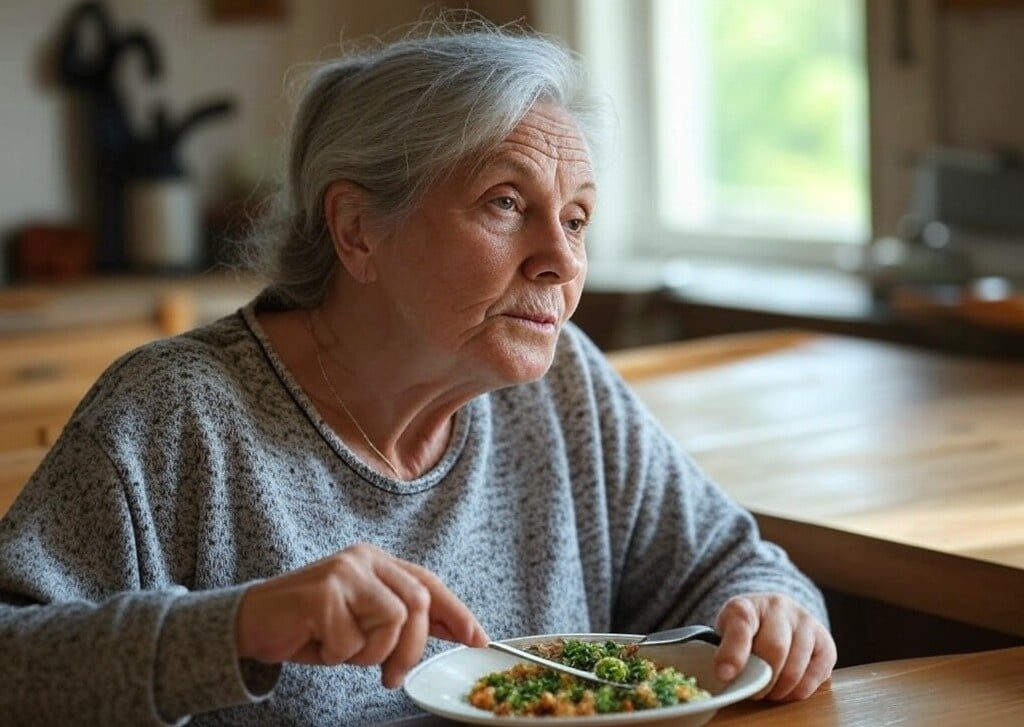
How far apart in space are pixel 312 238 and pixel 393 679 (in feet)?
1.76

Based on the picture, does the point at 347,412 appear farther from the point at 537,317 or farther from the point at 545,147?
the point at 545,147

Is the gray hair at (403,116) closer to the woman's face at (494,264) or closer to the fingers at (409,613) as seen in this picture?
the woman's face at (494,264)

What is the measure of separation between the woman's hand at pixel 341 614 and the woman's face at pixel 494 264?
0.34m

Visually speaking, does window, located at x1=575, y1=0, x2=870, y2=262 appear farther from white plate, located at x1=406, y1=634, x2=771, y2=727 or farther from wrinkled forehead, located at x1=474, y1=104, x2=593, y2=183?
white plate, located at x1=406, y1=634, x2=771, y2=727

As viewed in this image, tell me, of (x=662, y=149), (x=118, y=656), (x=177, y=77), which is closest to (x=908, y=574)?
(x=118, y=656)

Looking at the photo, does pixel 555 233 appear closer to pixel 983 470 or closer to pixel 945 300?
pixel 983 470

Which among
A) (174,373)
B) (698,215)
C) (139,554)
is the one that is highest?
(174,373)

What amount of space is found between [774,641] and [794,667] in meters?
0.03

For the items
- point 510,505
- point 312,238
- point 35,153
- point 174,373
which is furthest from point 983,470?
point 35,153

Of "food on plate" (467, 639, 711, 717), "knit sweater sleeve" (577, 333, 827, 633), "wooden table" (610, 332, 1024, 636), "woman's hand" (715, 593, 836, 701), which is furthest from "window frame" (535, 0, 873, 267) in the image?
"food on plate" (467, 639, 711, 717)

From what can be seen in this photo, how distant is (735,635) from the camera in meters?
1.28

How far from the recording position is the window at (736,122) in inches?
145

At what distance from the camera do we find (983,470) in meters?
1.80

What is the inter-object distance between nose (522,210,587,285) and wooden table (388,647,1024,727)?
407 mm
